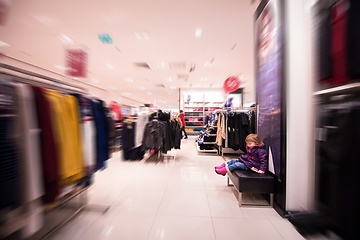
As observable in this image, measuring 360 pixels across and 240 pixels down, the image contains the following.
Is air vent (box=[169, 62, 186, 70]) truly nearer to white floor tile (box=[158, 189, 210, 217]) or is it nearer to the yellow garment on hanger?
white floor tile (box=[158, 189, 210, 217])

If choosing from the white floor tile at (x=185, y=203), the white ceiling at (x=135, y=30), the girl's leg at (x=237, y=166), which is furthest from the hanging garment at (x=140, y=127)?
the white ceiling at (x=135, y=30)

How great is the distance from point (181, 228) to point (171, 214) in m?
0.25

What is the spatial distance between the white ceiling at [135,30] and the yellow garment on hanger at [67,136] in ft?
9.56

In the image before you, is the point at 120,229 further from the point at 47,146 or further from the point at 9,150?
the point at 9,150

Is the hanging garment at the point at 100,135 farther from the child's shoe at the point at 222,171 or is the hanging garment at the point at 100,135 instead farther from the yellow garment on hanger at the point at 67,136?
the child's shoe at the point at 222,171

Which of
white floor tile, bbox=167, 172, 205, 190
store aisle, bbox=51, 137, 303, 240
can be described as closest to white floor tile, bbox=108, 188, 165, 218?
store aisle, bbox=51, 137, 303, 240

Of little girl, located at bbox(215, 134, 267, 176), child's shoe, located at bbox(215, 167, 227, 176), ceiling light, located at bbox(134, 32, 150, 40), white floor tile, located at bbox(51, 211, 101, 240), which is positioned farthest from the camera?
ceiling light, located at bbox(134, 32, 150, 40)

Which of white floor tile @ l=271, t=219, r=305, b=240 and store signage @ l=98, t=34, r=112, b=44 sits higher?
store signage @ l=98, t=34, r=112, b=44

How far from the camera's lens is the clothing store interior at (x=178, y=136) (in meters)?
0.57

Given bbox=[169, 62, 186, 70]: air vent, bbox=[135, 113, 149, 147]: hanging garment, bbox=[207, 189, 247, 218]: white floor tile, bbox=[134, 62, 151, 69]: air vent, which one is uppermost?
bbox=[134, 62, 151, 69]: air vent

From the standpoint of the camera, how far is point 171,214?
1767 millimetres

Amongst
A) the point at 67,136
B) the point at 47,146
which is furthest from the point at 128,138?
the point at 47,146

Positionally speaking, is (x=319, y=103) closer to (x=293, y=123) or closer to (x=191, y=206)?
(x=293, y=123)

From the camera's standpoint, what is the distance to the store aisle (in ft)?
4.86
